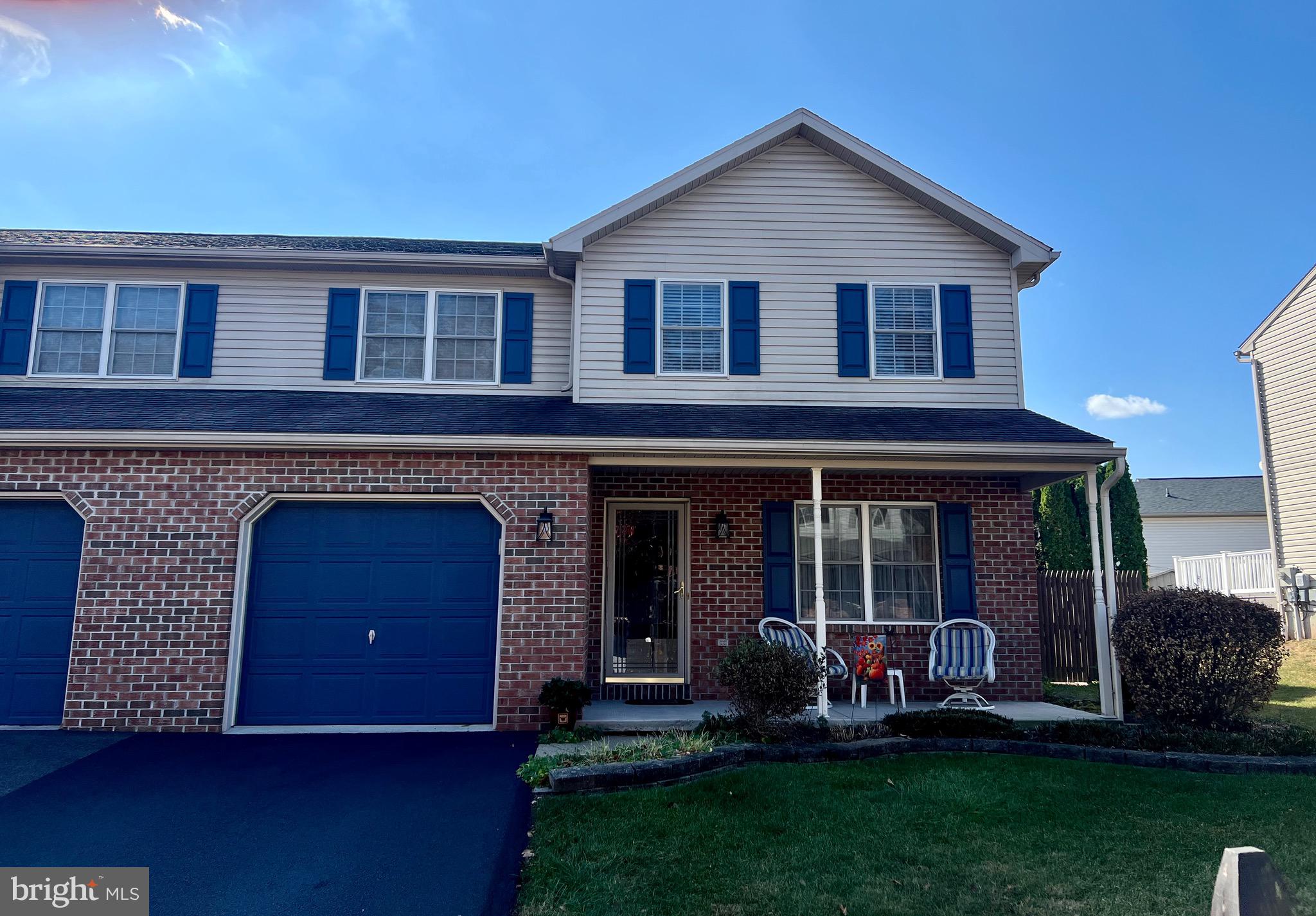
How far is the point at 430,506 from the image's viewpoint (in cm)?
830

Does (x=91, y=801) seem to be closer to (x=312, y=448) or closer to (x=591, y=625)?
(x=312, y=448)

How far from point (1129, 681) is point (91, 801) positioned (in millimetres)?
8916

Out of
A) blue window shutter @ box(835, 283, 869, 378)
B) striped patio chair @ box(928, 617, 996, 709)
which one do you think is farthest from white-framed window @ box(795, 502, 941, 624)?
blue window shutter @ box(835, 283, 869, 378)

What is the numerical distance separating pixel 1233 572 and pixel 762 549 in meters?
15.5

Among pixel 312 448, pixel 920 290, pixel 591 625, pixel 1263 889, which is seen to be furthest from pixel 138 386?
pixel 1263 889

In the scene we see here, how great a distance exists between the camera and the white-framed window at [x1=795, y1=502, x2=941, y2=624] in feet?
31.1

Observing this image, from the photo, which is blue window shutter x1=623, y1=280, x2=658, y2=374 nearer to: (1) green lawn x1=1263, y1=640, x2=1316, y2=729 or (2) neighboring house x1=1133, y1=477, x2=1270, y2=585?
(1) green lawn x1=1263, y1=640, x2=1316, y2=729

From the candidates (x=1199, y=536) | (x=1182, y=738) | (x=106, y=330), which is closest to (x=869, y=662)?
(x=1182, y=738)

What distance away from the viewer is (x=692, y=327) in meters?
9.69

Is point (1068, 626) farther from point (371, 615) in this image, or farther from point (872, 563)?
point (371, 615)

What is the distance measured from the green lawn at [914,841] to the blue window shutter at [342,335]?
6.51 meters

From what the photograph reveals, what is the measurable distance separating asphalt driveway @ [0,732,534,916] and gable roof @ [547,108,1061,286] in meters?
6.11

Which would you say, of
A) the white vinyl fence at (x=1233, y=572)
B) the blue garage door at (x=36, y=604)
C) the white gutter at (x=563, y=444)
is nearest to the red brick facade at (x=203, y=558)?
the white gutter at (x=563, y=444)

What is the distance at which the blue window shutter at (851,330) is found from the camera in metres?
9.68
